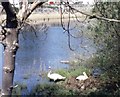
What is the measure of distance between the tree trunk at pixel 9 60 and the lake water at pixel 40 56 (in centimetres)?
650

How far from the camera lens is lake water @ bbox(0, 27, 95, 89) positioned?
10.5m

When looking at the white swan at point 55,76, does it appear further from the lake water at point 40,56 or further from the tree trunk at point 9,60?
the tree trunk at point 9,60

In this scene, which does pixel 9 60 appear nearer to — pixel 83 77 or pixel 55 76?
pixel 83 77

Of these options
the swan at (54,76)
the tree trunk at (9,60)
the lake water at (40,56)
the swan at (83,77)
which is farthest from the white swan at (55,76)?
the tree trunk at (9,60)

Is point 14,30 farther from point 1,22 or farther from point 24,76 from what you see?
point 24,76

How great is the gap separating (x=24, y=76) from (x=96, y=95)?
3181 millimetres

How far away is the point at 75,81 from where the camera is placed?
398 inches

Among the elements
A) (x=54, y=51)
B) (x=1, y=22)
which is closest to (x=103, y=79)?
(x=54, y=51)

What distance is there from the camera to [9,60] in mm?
2484

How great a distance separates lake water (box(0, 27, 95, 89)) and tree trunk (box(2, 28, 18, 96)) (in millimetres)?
6500

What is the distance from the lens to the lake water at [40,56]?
10477 mm

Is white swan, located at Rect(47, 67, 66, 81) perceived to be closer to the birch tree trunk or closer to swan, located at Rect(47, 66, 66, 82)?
swan, located at Rect(47, 66, 66, 82)

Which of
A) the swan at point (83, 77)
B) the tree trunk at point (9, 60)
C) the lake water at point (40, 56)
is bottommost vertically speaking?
the lake water at point (40, 56)

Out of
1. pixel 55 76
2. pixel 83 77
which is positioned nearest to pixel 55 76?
pixel 55 76
